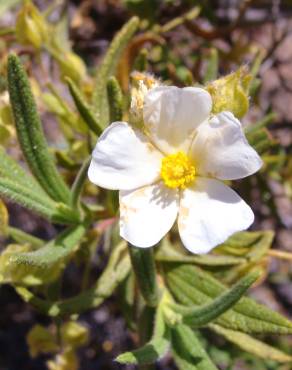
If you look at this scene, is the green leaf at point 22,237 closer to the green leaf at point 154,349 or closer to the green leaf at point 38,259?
the green leaf at point 38,259

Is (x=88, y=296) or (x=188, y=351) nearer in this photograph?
(x=188, y=351)

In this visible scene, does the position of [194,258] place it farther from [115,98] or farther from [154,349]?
[115,98]

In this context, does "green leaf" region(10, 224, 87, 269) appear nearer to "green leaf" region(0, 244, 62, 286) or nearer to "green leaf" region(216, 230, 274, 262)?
"green leaf" region(0, 244, 62, 286)

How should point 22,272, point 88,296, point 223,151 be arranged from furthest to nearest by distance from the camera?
point 88,296 < point 22,272 < point 223,151

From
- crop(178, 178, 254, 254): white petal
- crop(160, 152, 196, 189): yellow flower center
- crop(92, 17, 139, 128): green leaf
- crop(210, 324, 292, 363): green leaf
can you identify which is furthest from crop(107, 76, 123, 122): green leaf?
crop(210, 324, 292, 363): green leaf

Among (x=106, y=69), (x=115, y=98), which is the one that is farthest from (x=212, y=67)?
(x=115, y=98)

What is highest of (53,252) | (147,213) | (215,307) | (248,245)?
(147,213)

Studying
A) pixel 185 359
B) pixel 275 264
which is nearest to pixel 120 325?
pixel 275 264

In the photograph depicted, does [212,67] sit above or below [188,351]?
above
